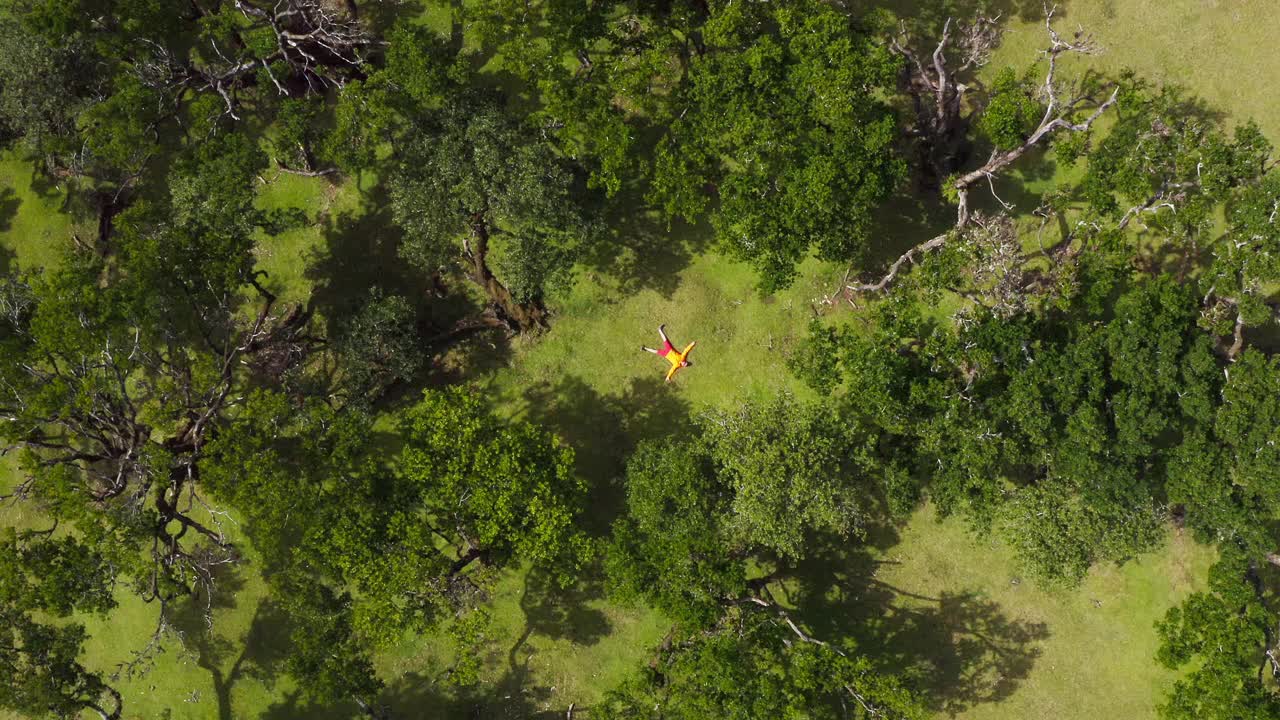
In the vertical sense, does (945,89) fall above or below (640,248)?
above

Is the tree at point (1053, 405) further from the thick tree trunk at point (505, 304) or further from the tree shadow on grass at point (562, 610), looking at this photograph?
the tree shadow on grass at point (562, 610)

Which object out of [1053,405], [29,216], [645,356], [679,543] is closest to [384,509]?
[679,543]

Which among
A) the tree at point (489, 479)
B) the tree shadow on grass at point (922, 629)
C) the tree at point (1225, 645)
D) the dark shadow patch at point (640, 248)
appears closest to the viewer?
the tree at point (1225, 645)

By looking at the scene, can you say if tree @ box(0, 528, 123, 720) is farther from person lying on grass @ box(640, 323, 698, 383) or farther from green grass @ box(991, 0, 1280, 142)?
green grass @ box(991, 0, 1280, 142)

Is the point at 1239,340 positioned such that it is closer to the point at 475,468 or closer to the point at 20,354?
the point at 475,468

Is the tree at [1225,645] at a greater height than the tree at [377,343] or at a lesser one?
lesser

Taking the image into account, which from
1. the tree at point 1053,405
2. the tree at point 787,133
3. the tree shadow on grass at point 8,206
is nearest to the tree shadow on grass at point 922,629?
the tree at point 1053,405

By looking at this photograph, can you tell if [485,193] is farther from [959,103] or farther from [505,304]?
[959,103]
